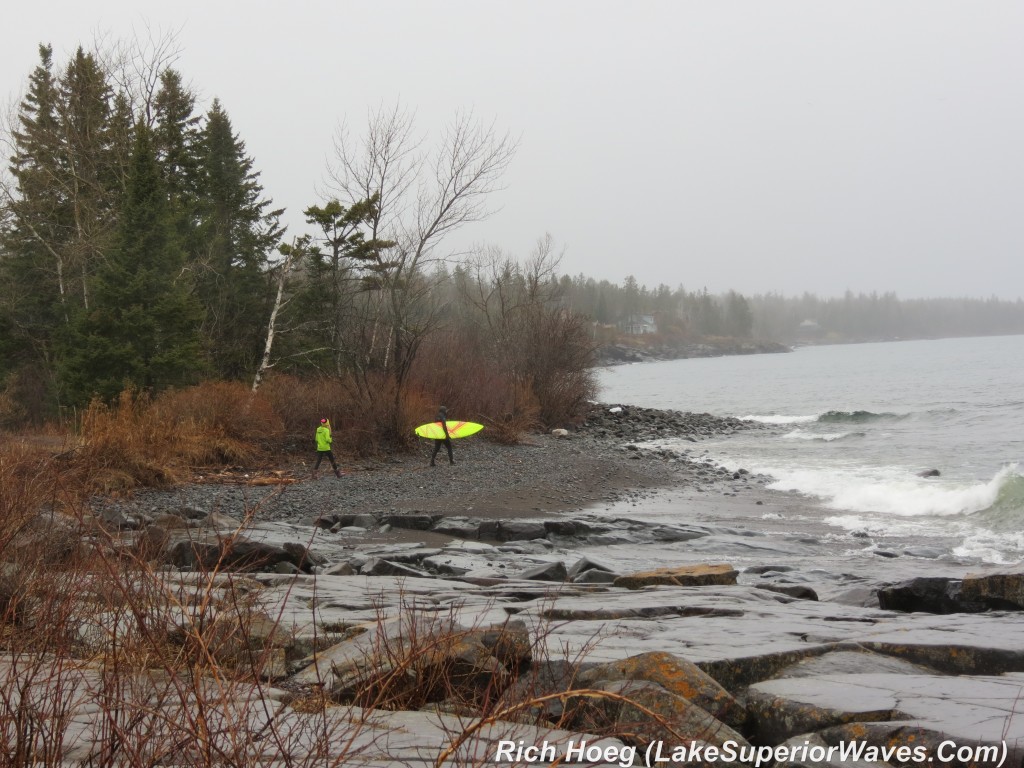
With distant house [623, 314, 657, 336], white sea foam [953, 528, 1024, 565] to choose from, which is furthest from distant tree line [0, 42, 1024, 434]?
distant house [623, 314, 657, 336]

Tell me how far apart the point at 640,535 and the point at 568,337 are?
81.4 ft

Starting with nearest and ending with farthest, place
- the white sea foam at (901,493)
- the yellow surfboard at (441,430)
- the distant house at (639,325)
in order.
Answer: the white sea foam at (901,493), the yellow surfboard at (441,430), the distant house at (639,325)

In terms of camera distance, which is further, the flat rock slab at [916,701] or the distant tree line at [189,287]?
the distant tree line at [189,287]

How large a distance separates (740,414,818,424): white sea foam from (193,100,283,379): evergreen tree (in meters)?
25.7

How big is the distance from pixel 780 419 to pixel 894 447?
615 inches

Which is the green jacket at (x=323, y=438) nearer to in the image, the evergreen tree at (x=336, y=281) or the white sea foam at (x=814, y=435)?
the evergreen tree at (x=336, y=281)

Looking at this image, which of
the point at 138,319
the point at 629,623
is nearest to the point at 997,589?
the point at 629,623

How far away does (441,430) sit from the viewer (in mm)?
23109

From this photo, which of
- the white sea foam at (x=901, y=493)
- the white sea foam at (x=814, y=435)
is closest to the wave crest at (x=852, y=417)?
the white sea foam at (x=814, y=435)

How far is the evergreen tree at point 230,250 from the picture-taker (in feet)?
109

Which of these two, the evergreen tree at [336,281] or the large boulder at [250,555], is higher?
the evergreen tree at [336,281]

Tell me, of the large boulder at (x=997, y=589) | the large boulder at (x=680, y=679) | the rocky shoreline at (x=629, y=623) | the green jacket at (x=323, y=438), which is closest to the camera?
the rocky shoreline at (x=629, y=623)

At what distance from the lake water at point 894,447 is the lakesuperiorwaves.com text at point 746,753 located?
1131cm

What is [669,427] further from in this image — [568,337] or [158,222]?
[158,222]
